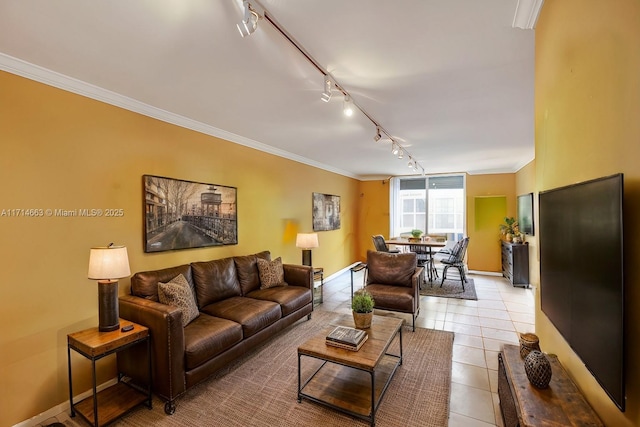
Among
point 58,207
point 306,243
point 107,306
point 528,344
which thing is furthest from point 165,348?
point 306,243

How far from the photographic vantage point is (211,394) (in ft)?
7.89

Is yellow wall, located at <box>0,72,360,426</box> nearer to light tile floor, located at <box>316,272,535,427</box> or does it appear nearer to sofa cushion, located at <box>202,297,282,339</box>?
sofa cushion, located at <box>202,297,282,339</box>

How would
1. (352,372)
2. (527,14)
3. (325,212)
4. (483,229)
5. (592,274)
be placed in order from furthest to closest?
1. (483,229)
2. (325,212)
3. (352,372)
4. (527,14)
5. (592,274)

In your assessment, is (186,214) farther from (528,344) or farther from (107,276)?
(528,344)

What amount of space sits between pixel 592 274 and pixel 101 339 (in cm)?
290

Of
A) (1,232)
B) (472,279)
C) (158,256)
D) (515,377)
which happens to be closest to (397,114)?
(515,377)

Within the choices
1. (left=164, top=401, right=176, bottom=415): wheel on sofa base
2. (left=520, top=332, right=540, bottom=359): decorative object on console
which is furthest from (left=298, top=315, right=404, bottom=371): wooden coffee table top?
(left=164, top=401, right=176, bottom=415): wheel on sofa base

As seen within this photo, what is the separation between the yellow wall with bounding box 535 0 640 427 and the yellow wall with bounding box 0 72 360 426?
329 centimetres

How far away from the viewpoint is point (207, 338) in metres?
2.44

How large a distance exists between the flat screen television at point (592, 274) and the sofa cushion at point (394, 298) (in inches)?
84.6

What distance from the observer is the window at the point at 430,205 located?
7.47 m

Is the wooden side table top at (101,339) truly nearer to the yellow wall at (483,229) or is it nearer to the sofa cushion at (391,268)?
the sofa cushion at (391,268)

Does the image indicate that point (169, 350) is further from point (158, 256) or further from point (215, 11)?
point (215, 11)

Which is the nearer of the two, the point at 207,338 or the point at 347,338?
the point at 347,338
